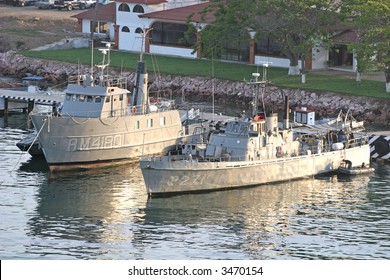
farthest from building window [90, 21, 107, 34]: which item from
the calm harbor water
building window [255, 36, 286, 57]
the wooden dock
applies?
the calm harbor water

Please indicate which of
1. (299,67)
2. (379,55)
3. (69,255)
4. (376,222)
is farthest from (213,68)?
(69,255)

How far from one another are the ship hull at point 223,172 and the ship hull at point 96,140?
9.15 meters

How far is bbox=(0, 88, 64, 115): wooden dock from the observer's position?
110 metres

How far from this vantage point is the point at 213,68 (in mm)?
129625

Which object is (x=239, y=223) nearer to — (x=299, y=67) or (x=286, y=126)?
(x=286, y=126)

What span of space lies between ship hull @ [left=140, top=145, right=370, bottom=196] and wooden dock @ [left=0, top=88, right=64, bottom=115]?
94.4 ft

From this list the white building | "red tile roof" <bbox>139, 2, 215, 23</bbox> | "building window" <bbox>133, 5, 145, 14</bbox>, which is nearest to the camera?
the white building

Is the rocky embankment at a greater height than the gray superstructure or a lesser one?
greater

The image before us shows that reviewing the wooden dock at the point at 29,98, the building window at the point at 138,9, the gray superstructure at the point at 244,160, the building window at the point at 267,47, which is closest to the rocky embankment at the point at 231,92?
the wooden dock at the point at 29,98

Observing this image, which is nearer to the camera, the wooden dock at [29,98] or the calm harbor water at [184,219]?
the calm harbor water at [184,219]

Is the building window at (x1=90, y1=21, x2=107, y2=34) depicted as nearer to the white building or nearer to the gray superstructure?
the white building

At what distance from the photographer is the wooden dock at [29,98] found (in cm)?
11000

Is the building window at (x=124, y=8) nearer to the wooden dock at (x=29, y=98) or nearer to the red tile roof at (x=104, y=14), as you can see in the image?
the red tile roof at (x=104, y=14)

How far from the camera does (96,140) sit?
90.8 m
